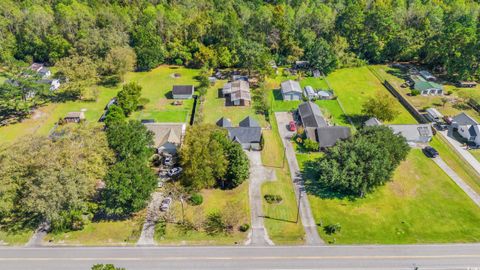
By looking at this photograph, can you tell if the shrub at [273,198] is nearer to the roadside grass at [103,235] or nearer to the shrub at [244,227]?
the shrub at [244,227]

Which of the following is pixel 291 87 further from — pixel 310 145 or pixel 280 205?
pixel 280 205

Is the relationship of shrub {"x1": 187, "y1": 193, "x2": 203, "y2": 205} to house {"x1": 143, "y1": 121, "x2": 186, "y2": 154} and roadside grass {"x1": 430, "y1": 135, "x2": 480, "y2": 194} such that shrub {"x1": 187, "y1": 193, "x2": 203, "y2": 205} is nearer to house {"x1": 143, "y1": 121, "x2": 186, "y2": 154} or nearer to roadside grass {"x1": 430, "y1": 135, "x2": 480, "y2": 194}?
house {"x1": 143, "y1": 121, "x2": 186, "y2": 154}

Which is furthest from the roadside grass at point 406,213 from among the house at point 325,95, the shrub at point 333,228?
the house at point 325,95

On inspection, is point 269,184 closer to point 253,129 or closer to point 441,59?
point 253,129

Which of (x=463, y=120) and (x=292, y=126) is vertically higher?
(x=463, y=120)

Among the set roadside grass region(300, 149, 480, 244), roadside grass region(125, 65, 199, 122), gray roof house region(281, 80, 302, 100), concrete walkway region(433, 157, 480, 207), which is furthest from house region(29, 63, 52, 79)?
concrete walkway region(433, 157, 480, 207)

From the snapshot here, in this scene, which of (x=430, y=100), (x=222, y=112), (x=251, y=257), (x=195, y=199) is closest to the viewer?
(x=251, y=257)

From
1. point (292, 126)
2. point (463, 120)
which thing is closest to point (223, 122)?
point (292, 126)
